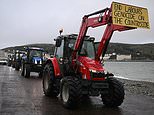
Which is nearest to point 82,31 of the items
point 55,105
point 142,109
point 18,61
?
point 55,105

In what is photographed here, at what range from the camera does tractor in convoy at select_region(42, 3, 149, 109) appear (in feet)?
29.7

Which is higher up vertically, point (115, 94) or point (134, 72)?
point (115, 94)

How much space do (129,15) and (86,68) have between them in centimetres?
224

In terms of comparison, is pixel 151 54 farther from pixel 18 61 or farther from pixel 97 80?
pixel 97 80

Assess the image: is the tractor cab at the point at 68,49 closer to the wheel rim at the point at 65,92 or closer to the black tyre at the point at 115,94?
the wheel rim at the point at 65,92

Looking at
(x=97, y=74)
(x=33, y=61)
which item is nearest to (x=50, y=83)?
(x=97, y=74)

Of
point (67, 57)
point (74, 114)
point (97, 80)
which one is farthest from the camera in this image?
point (67, 57)

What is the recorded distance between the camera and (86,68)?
9562 mm

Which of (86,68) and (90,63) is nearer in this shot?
(86,68)

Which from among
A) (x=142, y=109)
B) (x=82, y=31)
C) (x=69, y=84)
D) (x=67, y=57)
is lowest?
(x=142, y=109)

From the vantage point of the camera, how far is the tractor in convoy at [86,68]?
9.05 meters

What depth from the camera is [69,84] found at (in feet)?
29.5

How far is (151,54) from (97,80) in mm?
109797

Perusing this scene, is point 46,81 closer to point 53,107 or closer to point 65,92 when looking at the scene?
point 65,92
